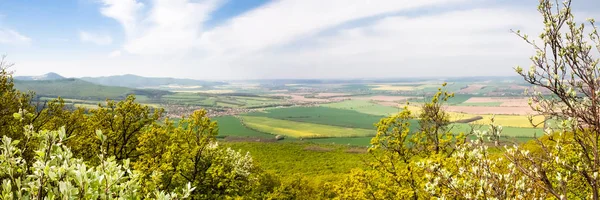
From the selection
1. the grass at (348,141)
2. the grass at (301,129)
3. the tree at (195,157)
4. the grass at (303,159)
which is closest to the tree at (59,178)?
the tree at (195,157)

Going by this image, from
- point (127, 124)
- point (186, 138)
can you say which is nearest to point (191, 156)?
point (186, 138)

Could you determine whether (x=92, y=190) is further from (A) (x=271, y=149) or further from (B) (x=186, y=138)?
(A) (x=271, y=149)

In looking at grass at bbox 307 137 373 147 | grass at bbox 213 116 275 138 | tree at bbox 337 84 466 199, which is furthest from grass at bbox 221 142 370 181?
tree at bbox 337 84 466 199

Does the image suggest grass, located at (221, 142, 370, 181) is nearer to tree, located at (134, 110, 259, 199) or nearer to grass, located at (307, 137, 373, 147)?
grass, located at (307, 137, 373, 147)

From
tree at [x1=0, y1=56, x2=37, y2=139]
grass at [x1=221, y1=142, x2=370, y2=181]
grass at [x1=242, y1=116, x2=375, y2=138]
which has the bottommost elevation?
grass at [x1=242, y1=116, x2=375, y2=138]

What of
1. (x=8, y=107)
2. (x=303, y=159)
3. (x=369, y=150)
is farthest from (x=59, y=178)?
(x=303, y=159)

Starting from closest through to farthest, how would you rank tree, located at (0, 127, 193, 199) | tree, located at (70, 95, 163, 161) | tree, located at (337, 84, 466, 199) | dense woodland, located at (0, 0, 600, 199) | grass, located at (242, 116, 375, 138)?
tree, located at (0, 127, 193, 199) < dense woodland, located at (0, 0, 600, 199) < tree, located at (337, 84, 466, 199) < tree, located at (70, 95, 163, 161) < grass, located at (242, 116, 375, 138)

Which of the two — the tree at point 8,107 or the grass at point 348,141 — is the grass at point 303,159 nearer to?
the grass at point 348,141

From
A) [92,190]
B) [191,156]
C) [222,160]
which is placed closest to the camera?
[92,190]

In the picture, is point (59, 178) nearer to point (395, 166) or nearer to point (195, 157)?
point (195, 157)
